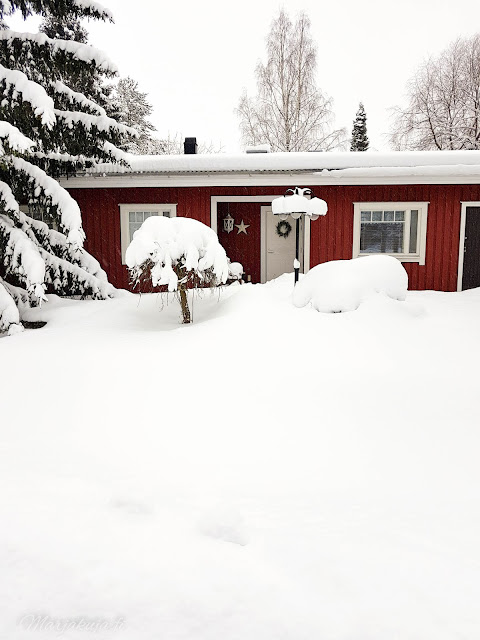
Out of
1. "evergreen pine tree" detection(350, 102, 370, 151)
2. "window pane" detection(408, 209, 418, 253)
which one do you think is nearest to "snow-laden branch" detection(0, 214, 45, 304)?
"window pane" detection(408, 209, 418, 253)

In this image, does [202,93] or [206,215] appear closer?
[206,215]

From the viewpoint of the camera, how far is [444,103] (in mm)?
23594

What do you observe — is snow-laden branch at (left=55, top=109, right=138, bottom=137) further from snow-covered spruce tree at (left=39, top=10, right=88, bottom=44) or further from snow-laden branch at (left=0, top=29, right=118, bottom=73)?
snow-covered spruce tree at (left=39, top=10, right=88, bottom=44)

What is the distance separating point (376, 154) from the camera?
9930 mm

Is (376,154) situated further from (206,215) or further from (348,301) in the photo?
(348,301)

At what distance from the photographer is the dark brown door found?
10359 millimetres

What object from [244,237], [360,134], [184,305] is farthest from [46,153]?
[360,134]

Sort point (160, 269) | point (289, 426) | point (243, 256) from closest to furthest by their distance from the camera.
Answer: point (289, 426)
point (160, 269)
point (243, 256)

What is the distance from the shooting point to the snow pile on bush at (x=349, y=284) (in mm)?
6301

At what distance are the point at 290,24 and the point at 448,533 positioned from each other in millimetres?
24748

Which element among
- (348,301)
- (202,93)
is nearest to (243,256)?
(348,301)

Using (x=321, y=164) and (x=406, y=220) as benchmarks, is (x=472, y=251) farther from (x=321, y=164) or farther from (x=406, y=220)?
(x=321, y=164)

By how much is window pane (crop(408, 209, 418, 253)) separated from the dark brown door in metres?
1.15

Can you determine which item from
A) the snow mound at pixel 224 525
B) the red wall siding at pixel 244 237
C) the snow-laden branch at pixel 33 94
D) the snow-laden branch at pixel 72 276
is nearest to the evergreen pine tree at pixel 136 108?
the red wall siding at pixel 244 237
